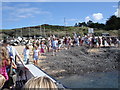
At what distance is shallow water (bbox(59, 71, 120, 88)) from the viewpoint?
27.5ft

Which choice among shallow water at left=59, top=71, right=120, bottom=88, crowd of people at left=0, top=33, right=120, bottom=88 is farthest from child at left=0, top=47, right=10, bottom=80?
shallow water at left=59, top=71, right=120, bottom=88

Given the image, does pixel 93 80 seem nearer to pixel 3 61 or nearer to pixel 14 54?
pixel 14 54

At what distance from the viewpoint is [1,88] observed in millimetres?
2662

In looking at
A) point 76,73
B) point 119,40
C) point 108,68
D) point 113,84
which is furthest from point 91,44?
point 113,84

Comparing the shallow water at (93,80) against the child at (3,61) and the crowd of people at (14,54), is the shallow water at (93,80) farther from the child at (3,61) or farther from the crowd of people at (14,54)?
the child at (3,61)

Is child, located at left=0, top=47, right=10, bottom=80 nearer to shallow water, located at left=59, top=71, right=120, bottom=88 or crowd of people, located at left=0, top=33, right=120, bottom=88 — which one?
crowd of people, located at left=0, top=33, right=120, bottom=88

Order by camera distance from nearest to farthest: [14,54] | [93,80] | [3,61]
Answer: [3,61], [14,54], [93,80]

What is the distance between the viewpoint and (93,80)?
9.34 m

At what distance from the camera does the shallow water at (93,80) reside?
838 cm

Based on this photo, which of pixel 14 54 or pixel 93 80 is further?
pixel 93 80

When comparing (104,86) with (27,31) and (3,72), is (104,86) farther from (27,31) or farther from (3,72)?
(27,31)

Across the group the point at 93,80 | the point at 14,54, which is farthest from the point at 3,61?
the point at 93,80

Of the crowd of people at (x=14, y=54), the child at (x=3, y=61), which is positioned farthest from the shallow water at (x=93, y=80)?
the child at (x=3, y=61)

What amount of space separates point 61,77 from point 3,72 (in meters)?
6.10
